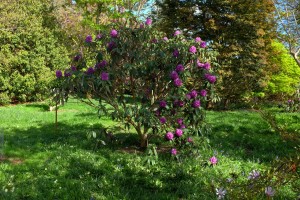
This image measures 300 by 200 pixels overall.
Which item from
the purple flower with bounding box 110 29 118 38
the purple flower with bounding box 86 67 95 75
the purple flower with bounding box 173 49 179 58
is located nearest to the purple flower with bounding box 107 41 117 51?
the purple flower with bounding box 110 29 118 38

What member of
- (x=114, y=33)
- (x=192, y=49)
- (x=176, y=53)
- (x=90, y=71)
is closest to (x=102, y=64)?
(x=90, y=71)

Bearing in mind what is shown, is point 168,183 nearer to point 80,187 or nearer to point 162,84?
point 80,187

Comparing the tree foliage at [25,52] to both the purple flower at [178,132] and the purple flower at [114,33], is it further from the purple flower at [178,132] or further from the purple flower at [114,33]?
the purple flower at [178,132]

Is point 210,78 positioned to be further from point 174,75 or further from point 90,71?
point 90,71

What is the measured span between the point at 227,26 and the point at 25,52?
10.9m

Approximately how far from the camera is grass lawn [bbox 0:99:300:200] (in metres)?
3.96

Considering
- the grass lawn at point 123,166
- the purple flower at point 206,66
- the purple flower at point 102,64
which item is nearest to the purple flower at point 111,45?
the purple flower at point 102,64

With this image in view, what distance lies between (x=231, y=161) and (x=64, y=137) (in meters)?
4.01

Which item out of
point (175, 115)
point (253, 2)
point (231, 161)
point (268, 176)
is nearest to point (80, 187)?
point (175, 115)

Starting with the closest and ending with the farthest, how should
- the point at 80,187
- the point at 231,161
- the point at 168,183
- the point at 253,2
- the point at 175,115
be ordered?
the point at 80,187
the point at 168,183
the point at 231,161
the point at 175,115
the point at 253,2

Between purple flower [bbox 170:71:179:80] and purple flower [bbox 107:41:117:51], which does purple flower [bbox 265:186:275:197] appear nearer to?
purple flower [bbox 170:71:179:80]

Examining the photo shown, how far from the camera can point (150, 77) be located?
5.59 m

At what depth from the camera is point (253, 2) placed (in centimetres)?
1412

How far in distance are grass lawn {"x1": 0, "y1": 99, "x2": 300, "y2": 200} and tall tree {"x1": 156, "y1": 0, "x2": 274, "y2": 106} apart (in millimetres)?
6728
